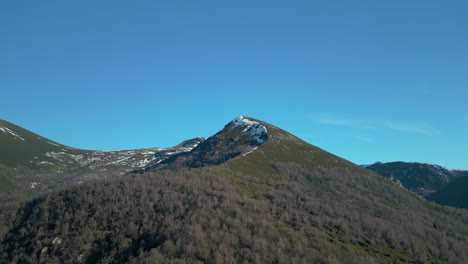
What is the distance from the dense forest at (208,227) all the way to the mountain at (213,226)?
1.10 feet

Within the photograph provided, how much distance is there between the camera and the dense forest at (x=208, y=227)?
108 meters

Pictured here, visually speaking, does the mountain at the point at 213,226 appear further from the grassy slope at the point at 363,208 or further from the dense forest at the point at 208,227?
the grassy slope at the point at 363,208

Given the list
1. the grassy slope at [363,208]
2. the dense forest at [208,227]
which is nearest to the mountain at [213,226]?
the dense forest at [208,227]

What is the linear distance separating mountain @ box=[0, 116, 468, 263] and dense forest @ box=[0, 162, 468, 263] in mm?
335

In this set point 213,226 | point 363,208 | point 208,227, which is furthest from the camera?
point 363,208

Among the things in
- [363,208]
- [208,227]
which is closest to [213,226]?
[208,227]

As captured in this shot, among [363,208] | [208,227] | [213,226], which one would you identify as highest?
[363,208]

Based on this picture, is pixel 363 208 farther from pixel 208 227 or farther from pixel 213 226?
pixel 208 227

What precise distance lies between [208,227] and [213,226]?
4.84ft

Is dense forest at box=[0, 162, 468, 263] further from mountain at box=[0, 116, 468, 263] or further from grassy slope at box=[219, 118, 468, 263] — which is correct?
grassy slope at box=[219, 118, 468, 263]

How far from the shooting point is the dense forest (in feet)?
354

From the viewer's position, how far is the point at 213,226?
378ft

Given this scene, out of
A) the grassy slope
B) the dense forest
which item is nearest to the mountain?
the dense forest

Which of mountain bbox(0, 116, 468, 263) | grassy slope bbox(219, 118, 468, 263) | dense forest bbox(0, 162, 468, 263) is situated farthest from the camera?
grassy slope bbox(219, 118, 468, 263)
